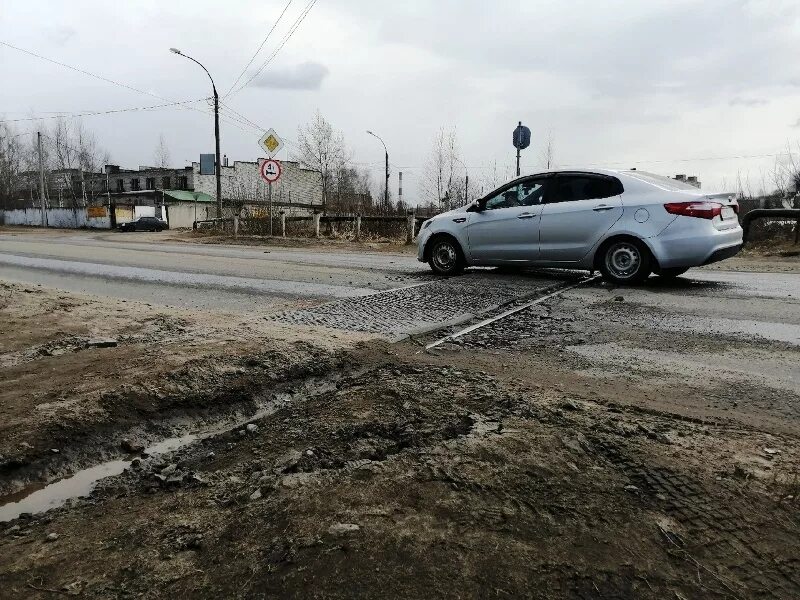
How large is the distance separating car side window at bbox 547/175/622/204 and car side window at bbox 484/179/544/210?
0.20 m

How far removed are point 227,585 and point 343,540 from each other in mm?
377

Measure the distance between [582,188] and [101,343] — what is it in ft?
19.9

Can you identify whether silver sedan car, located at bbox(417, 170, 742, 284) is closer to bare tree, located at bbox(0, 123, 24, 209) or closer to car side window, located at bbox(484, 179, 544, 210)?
car side window, located at bbox(484, 179, 544, 210)

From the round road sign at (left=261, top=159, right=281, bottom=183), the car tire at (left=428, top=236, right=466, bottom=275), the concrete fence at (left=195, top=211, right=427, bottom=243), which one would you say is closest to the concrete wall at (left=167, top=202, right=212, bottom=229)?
the concrete fence at (left=195, top=211, right=427, bottom=243)

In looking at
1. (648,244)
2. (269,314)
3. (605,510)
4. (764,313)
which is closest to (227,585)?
(605,510)

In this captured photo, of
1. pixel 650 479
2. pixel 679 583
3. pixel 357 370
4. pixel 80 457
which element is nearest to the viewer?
pixel 679 583

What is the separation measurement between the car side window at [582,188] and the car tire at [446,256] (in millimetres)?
1635

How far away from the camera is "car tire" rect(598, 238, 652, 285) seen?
7539mm

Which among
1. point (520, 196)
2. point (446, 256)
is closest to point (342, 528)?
point (520, 196)

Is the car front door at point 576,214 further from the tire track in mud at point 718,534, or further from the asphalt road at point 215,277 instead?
the tire track in mud at point 718,534

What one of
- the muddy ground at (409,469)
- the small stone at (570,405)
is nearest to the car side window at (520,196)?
the muddy ground at (409,469)

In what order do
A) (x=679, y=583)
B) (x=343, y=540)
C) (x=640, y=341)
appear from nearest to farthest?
(x=679, y=583)
(x=343, y=540)
(x=640, y=341)

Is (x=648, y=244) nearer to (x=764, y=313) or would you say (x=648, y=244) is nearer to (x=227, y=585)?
(x=764, y=313)

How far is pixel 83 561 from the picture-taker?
1.97 meters
